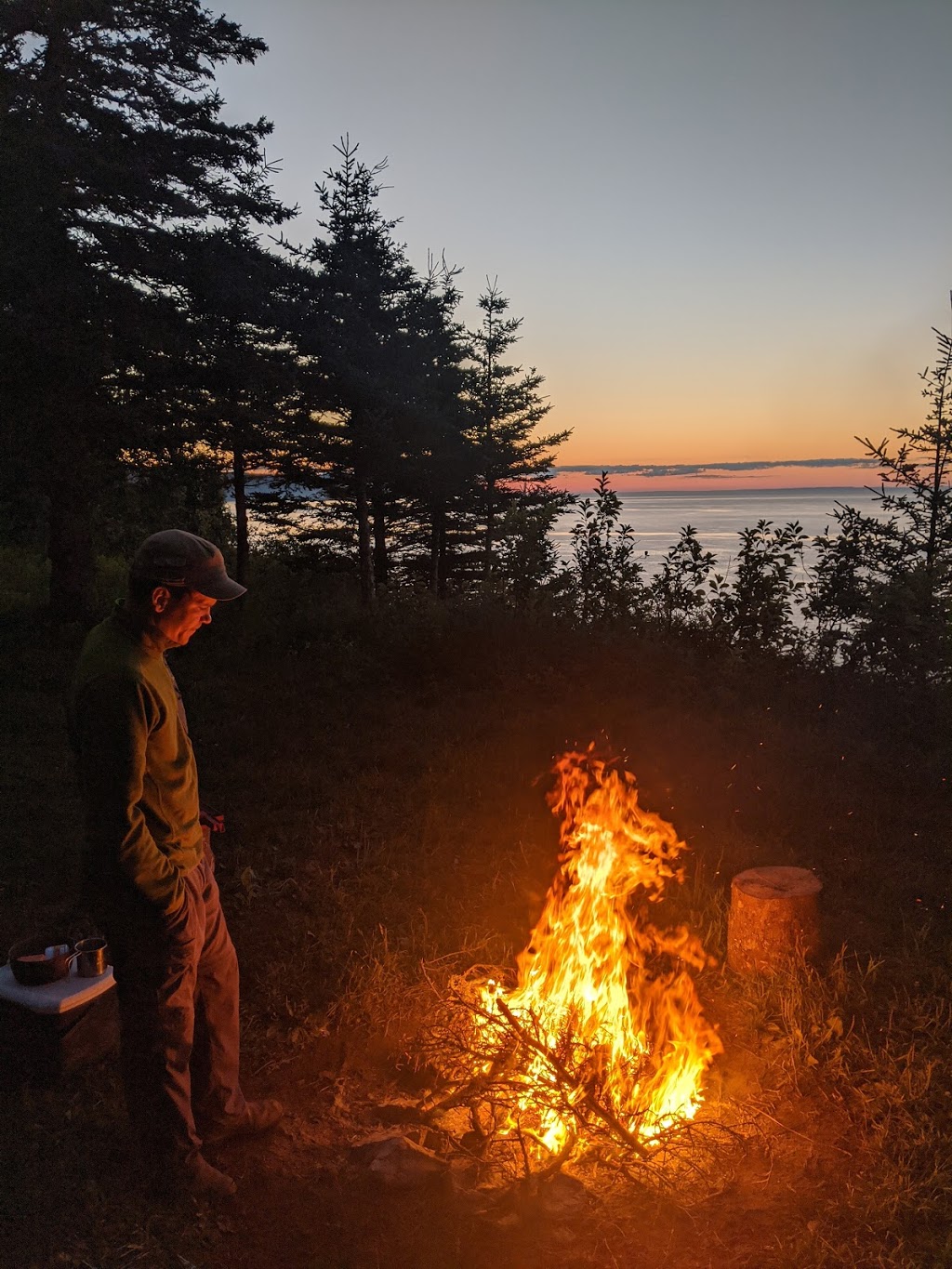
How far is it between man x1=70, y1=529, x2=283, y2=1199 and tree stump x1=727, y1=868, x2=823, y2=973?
2.92m

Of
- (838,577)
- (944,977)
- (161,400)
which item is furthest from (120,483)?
(944,977)

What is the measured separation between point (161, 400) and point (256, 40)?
6514 mm

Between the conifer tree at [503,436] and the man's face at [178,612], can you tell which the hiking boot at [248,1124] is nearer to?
the man's face at [178,612]

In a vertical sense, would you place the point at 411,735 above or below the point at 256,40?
below

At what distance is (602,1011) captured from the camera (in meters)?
4.27


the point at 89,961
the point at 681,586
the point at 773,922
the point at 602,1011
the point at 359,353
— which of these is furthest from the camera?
the point at 359,353

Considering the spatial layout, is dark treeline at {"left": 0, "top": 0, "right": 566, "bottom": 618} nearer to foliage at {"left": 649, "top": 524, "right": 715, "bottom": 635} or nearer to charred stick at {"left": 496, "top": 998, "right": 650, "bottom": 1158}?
foliage at {"left": 649, "top": 524, "right": 715, "bottom": 635}

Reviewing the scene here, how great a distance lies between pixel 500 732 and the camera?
9.09 m

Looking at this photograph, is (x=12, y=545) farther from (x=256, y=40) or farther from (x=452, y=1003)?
(x=452, y=1003)

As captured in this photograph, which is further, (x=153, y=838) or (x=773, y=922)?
(x=773, y=922)

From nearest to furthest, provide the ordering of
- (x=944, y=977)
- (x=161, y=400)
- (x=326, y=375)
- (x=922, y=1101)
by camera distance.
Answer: (x=922, y=1101)
(x=944, y=977)
(x=161, y=400)
(x=326, y=375)

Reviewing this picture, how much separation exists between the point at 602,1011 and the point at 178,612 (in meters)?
2.89

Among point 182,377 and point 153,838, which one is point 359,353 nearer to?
point 182,377

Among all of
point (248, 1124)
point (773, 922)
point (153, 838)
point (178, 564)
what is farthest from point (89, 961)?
point (773, 922)
